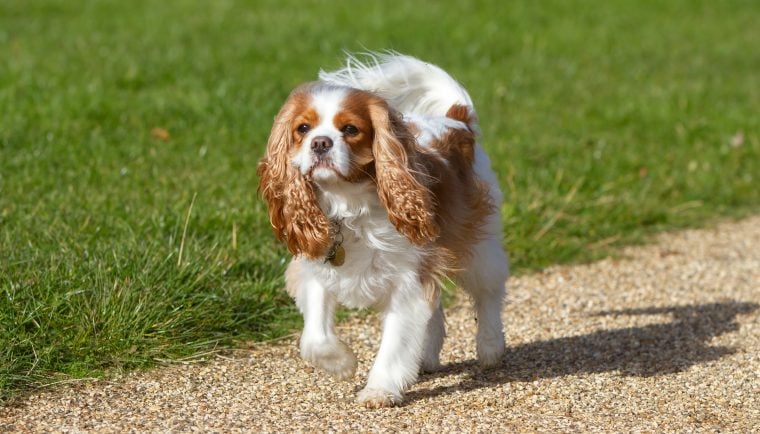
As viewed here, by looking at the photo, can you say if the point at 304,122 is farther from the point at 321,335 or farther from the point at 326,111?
the point at 321,335

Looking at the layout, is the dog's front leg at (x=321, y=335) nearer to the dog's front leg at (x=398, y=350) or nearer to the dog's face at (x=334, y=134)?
the dog's front leg at (x=398, y=350)

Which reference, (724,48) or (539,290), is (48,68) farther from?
(724,48)

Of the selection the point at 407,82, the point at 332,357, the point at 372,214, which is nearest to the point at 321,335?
the point at 332,357

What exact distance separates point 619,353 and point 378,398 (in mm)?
1446

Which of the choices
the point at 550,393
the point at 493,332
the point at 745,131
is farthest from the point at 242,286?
the point at 745,131

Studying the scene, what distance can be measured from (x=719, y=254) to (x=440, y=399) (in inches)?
122

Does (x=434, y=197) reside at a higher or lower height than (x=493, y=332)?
higher

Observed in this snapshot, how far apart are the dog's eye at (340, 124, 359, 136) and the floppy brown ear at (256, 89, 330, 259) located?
0.19 m

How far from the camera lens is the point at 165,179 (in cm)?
696

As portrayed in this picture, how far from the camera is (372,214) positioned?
4.54m

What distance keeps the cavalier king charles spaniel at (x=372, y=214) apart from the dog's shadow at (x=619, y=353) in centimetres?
19

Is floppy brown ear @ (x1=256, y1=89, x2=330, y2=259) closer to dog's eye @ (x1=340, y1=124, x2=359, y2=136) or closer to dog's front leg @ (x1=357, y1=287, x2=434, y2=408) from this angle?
dog's eye @ (x1=340, y1=124, x2=359, y2=136)

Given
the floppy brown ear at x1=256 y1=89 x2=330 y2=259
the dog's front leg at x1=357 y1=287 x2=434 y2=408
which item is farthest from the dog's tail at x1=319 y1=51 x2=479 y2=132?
the dog's front leg at x1=357 y1=287 x2=434 y2=408

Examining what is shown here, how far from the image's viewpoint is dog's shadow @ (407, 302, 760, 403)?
16.7ft
